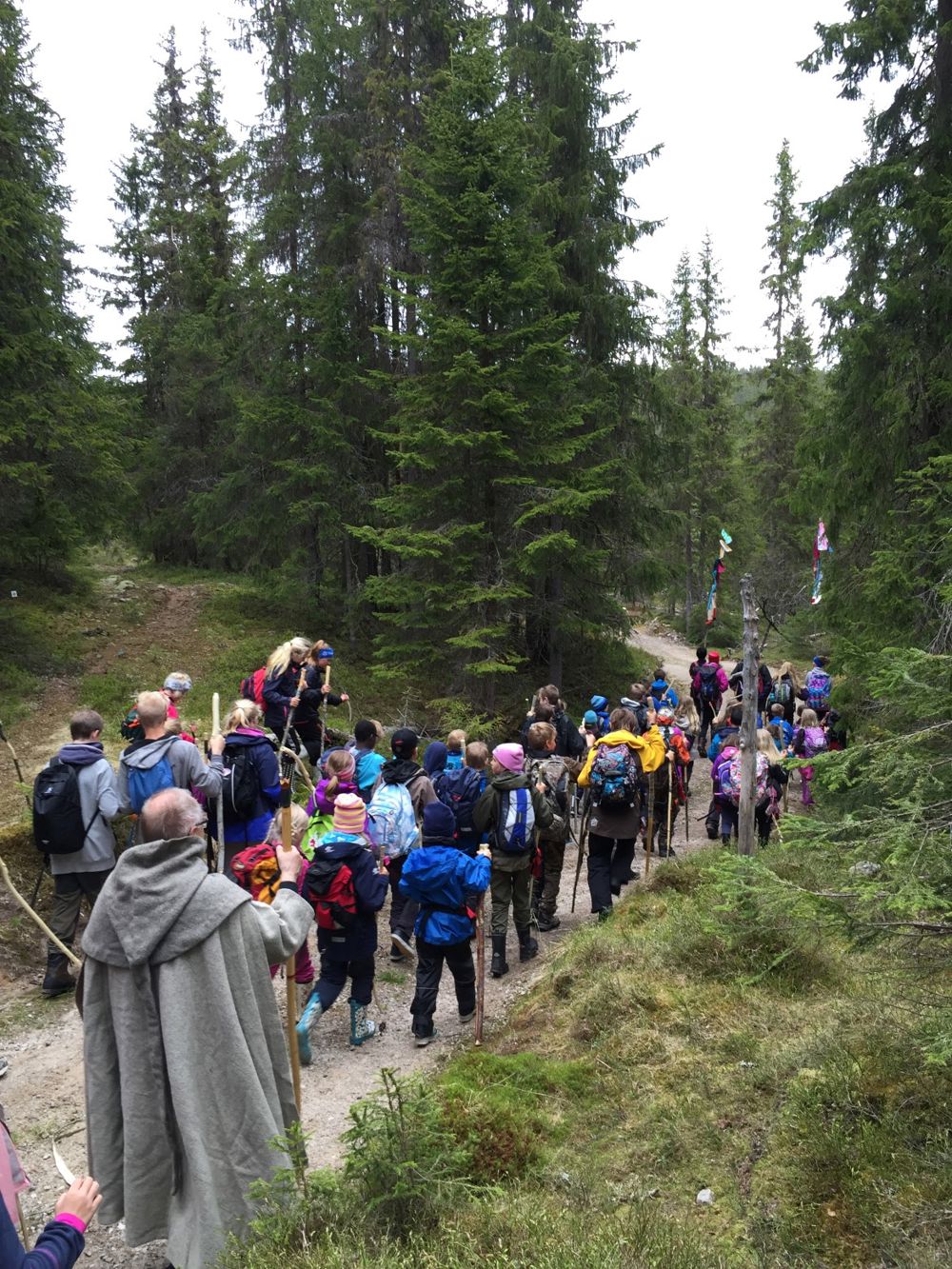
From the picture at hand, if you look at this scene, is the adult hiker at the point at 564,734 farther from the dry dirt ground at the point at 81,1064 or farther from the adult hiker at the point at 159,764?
the adult hiker at the point at 159,764

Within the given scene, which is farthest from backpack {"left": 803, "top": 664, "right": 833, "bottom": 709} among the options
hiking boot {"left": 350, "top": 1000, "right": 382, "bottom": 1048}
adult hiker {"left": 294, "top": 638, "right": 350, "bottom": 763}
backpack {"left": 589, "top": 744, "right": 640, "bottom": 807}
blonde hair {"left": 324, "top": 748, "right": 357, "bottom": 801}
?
hiking boot {"left": 350, "top": 1000, "right": 382, "bottom": 1048}

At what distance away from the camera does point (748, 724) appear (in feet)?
25.7

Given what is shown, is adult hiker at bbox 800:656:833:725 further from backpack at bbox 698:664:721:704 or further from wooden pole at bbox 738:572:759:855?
wooden pole at bbox 738:572:759:855

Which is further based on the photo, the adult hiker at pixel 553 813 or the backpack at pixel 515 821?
the adult hiker at pixel 553 813

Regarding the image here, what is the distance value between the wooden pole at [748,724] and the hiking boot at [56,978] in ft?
20.0

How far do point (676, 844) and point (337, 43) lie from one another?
62.5 feet

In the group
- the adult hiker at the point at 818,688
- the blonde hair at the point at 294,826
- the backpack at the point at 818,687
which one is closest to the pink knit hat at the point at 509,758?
the blonde hair at the point at 294,826

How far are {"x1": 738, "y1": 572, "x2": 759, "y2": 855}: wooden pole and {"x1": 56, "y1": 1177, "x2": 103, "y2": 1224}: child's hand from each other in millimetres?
6340

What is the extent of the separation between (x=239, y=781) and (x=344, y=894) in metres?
1.47

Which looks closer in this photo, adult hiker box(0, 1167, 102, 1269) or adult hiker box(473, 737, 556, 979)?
adult hiker box(0, 1167, 102, 1269)

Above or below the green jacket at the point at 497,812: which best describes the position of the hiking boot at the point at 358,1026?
below

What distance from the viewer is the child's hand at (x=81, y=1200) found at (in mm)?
2369

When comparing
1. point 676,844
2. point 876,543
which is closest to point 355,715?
point 676,844

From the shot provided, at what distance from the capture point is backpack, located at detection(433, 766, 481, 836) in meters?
7.93
